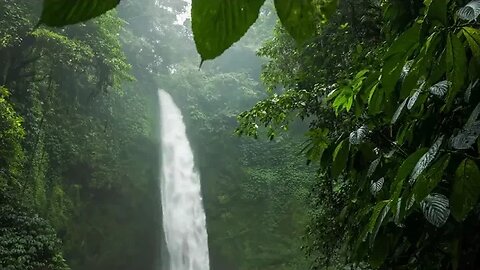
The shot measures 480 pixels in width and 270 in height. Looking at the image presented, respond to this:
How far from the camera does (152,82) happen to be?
48.2 feet

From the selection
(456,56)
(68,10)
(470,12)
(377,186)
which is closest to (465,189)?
(456,56)

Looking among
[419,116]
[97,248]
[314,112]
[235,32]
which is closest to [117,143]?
[97,248]

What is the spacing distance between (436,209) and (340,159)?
0.34 meters

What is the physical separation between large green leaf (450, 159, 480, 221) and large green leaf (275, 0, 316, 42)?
50 cm

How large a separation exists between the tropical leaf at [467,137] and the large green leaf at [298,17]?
53 centimetres

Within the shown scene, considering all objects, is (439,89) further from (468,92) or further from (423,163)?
(423,163)

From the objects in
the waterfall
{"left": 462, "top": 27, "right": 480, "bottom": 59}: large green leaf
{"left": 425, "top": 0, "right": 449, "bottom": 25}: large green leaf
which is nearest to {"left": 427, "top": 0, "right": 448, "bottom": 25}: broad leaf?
{"left": 425, "top": 0, "right": 449, "bottom": 25}: large green leaf

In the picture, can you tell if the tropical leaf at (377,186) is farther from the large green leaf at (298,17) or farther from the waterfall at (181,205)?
the waterfall at (181,205)

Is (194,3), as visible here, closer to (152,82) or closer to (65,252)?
(65,252)

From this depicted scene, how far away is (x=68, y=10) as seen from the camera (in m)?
0.23

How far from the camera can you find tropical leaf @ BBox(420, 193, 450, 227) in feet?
2.62

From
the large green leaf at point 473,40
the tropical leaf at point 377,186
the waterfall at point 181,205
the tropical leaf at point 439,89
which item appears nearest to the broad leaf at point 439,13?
the large green leaf at point 473,40

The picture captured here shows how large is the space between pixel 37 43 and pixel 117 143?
162 inches

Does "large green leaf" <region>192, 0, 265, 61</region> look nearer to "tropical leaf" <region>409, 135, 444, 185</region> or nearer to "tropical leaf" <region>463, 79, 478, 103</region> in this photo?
"tropical leaf" <region>409, 135, 444, 185</region>
